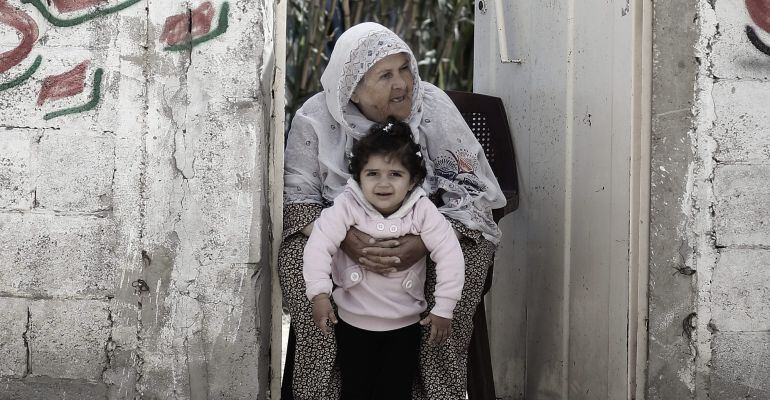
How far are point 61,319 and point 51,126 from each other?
0.64 metres

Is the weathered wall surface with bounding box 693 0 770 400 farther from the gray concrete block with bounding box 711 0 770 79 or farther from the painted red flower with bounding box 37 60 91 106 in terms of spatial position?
the painted red flower with bounding box 37 60 91 106

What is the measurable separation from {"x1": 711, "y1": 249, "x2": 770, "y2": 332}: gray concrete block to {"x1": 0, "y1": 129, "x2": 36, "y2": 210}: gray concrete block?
232cm

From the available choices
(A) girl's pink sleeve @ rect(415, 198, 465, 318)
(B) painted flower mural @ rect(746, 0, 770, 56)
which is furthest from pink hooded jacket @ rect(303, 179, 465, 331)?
(B) painted flower mural @ rect(746, 0, 770, 56)

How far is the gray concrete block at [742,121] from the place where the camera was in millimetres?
3629

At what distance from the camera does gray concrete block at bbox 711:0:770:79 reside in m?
3.61

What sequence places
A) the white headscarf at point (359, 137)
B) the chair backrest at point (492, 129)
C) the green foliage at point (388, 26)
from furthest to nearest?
the green foliage at point (388, 26) → the chair backrest at point (492, 129) → the white headscarf at point (359, 137)

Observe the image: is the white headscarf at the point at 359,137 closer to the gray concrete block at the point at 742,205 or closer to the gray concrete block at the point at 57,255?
the gray concrete block at the point at 57,255

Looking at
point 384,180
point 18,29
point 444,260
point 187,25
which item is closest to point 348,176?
point 384,180

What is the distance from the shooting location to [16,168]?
3.55m

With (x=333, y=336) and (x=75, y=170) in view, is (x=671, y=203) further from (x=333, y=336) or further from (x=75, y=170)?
(x=75, y=170)

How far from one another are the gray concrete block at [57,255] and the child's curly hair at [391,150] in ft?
2.75

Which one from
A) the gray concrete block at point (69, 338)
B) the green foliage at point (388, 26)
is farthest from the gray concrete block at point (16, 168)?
the green foliage at point (388, 26)

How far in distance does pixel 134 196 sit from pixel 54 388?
0.71 m

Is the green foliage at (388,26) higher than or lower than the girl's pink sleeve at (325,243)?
higher
